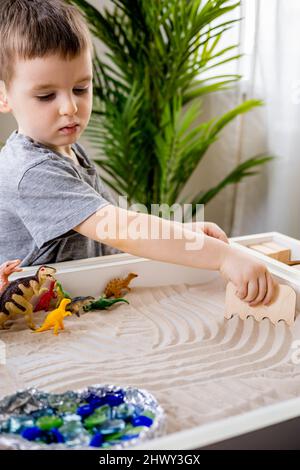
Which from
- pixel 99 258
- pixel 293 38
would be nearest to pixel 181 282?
pixel 99 258

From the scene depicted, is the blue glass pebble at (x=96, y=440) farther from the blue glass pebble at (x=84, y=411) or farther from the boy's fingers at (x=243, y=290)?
the boy's fingers at (x=243, y=290)

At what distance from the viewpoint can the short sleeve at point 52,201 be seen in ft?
3.02

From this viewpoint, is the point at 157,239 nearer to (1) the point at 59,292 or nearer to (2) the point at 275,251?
(1) the point at 59,292

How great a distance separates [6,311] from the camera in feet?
2.83

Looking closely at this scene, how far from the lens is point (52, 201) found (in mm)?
938

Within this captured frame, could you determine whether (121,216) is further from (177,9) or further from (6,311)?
(177,9)

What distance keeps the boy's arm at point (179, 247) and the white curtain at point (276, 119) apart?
112 centimetres

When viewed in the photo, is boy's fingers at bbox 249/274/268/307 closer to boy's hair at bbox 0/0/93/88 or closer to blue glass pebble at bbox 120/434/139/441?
blue glass pebble at bbox 120/434/139/441

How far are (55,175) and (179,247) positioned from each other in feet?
0.75

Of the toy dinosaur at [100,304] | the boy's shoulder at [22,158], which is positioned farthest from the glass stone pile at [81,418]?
the boy's shoulder at [22,158]

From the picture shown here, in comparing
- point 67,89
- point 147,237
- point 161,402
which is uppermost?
point 67,89

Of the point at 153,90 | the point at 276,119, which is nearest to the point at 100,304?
the point at 153,90

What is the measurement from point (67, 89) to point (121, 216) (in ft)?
0.74

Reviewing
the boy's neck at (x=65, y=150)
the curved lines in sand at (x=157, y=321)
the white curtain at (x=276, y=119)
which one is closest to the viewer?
the curved lines in sand at (x=157, y=321)
